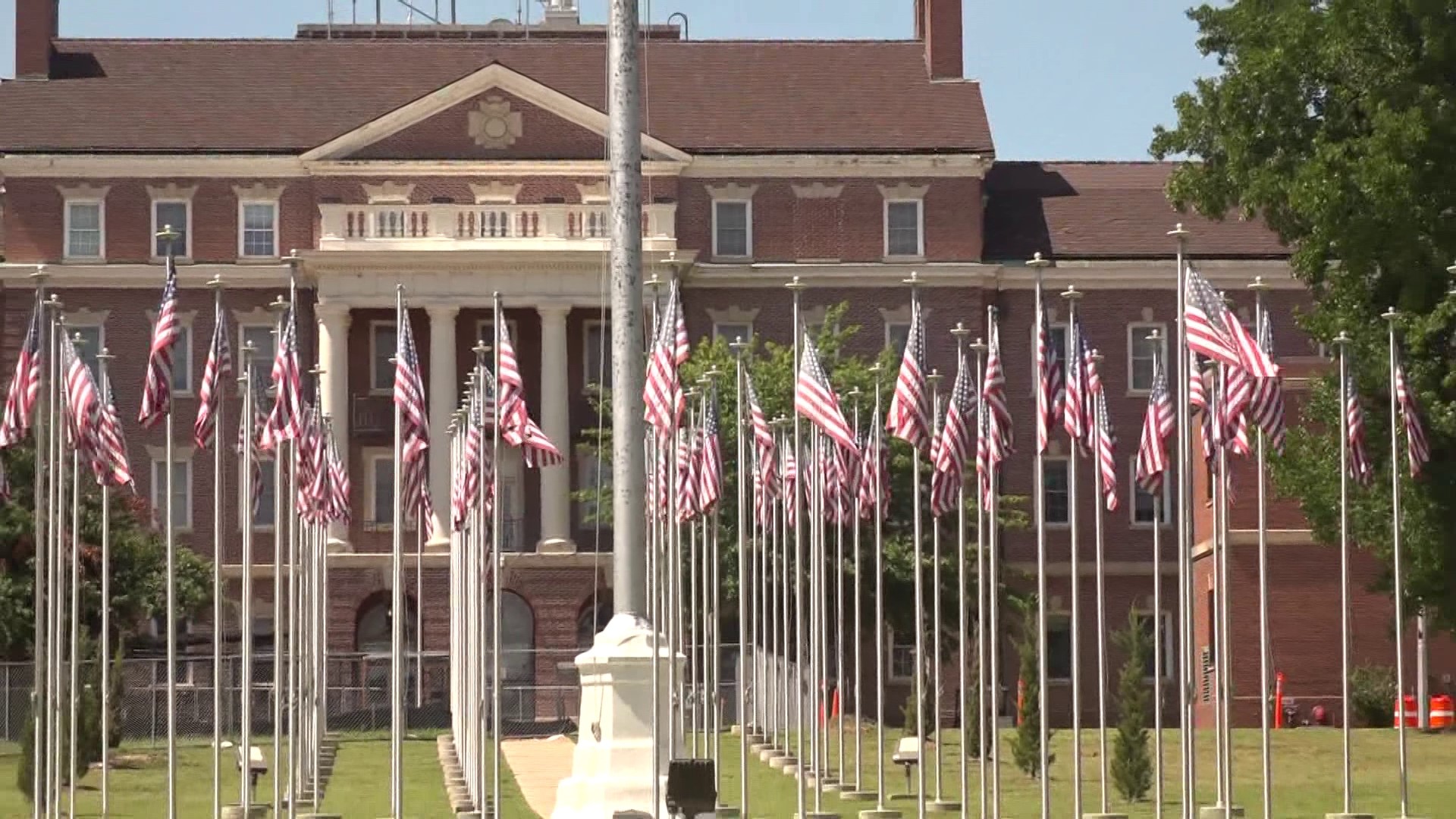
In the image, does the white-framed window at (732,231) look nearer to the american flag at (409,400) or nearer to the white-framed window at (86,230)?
the white-framed window at (86,230)

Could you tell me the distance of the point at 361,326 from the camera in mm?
89938

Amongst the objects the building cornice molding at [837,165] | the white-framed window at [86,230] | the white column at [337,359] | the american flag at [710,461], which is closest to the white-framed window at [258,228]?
the white column at [337,359]

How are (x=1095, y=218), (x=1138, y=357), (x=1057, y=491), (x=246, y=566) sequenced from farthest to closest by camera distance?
(x=1095, y=218) < (x=1138, y=357) < (x=1057, y=491) < (x=246, y=566)

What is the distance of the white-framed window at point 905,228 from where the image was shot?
9181cm

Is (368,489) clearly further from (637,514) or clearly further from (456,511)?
(637,514)

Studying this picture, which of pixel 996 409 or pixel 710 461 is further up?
pixel 996 409

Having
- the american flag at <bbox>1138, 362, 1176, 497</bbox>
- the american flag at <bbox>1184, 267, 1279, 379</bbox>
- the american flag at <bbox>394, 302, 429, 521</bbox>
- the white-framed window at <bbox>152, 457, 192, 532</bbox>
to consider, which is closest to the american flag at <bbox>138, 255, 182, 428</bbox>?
the american flag at <bbox>394, 302, 429, 521</bbox>

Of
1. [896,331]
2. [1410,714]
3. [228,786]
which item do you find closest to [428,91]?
[896,331]

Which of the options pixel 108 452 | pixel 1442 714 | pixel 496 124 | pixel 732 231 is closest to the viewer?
pixel 108 452

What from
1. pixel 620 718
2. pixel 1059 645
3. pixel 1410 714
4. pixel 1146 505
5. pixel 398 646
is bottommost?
pixel 1410 714

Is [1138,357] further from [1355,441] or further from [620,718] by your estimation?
[620,718]

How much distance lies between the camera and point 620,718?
3953cm

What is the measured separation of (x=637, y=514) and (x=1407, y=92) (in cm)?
2301

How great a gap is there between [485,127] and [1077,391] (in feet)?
161
